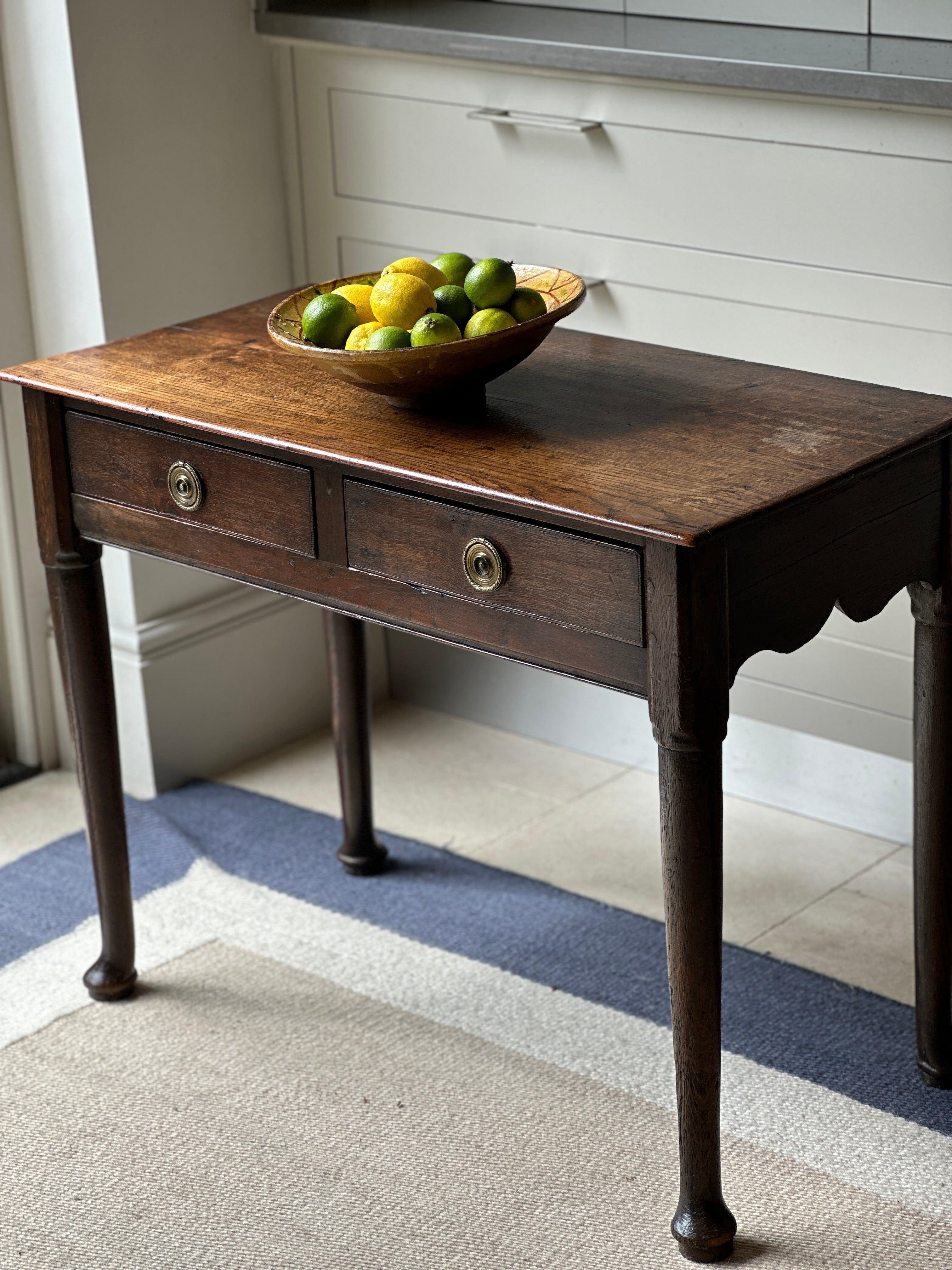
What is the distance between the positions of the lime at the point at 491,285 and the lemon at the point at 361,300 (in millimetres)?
112

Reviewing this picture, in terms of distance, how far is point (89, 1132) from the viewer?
6.52 ft

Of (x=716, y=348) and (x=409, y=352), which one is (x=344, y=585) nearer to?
(x=409, y=352)

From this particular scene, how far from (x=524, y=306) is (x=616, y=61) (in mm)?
762

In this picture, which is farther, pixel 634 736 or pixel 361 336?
pixel 634 736

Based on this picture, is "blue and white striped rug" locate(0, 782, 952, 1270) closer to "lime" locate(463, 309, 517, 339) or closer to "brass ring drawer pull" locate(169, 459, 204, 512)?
"brass ring drawer pull" locate(169, 459, 204, 512)

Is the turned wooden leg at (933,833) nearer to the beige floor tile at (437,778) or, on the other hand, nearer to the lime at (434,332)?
the lime at (434,332)

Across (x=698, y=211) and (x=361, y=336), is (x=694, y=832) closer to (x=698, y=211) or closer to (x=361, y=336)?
(x=361, y=336)

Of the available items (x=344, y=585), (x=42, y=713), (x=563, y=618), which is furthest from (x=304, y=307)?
(x=42, y=713)

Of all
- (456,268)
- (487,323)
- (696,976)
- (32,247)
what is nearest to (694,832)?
(696,976)

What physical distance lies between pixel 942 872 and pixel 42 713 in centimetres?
162

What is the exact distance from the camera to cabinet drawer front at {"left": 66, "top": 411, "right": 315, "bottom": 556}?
5.88 ft

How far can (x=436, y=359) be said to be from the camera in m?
1.68

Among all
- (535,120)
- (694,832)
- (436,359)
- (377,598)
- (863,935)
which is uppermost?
(535,120)

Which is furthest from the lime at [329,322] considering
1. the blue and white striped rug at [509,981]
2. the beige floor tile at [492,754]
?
the beige floor tile at [492,754]
